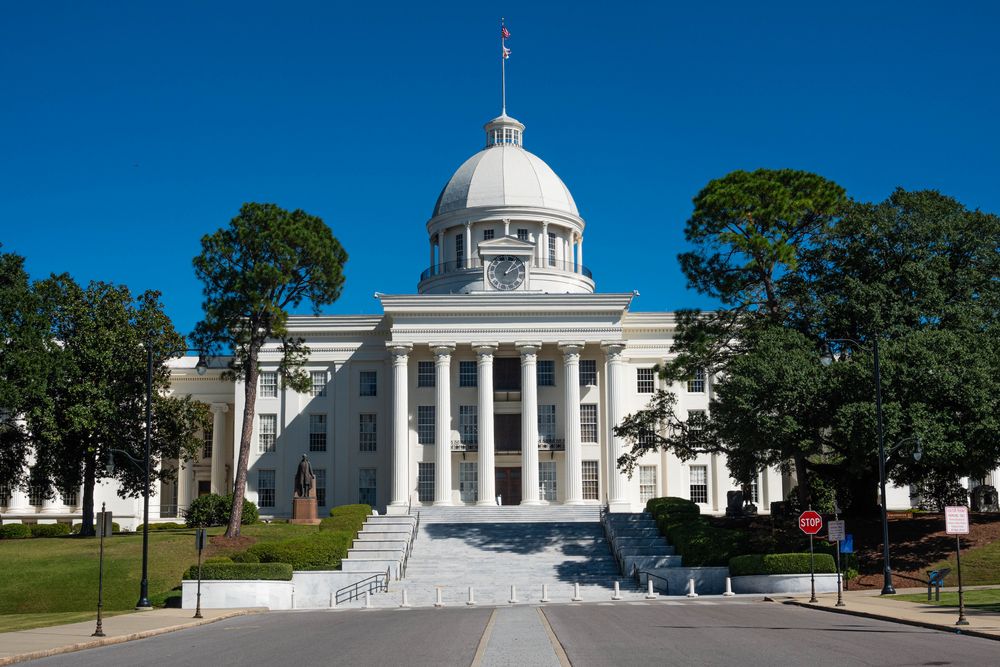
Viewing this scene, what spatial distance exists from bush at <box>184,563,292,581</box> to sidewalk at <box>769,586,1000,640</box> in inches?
658

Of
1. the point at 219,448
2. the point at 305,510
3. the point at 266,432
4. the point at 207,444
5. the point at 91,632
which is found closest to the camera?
the point at 91,632

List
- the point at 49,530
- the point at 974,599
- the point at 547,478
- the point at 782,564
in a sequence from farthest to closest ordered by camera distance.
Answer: the point at 547,478 < the point at 49,530 < the point at 782,564 < the point at 974,599

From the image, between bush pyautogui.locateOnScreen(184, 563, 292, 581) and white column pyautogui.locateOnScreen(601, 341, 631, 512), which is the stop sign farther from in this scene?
white column pyautogui.locateOnScreen(601, 341, 631, 512)

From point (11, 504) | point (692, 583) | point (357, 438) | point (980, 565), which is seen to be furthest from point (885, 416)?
point (11, 504)

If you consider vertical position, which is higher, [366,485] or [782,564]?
[366,485]

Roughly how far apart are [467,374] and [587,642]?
4313cm

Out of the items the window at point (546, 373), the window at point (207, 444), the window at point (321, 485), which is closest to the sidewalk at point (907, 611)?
the window at point (546, 373)

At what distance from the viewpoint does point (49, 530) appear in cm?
5447

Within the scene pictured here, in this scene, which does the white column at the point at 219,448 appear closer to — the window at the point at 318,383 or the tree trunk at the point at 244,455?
the window at the point at 318,383

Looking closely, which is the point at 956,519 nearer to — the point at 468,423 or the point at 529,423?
Result: the point at 529,423

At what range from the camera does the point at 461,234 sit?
2817 inches

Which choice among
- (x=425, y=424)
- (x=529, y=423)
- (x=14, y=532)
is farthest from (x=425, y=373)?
(x=14, y=532)

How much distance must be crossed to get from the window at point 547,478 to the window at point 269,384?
16945mm

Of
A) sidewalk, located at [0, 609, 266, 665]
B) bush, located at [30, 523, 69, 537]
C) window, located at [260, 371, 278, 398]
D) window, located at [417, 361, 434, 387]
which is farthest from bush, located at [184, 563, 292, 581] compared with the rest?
window, located at [260, 371, 278, 398]
